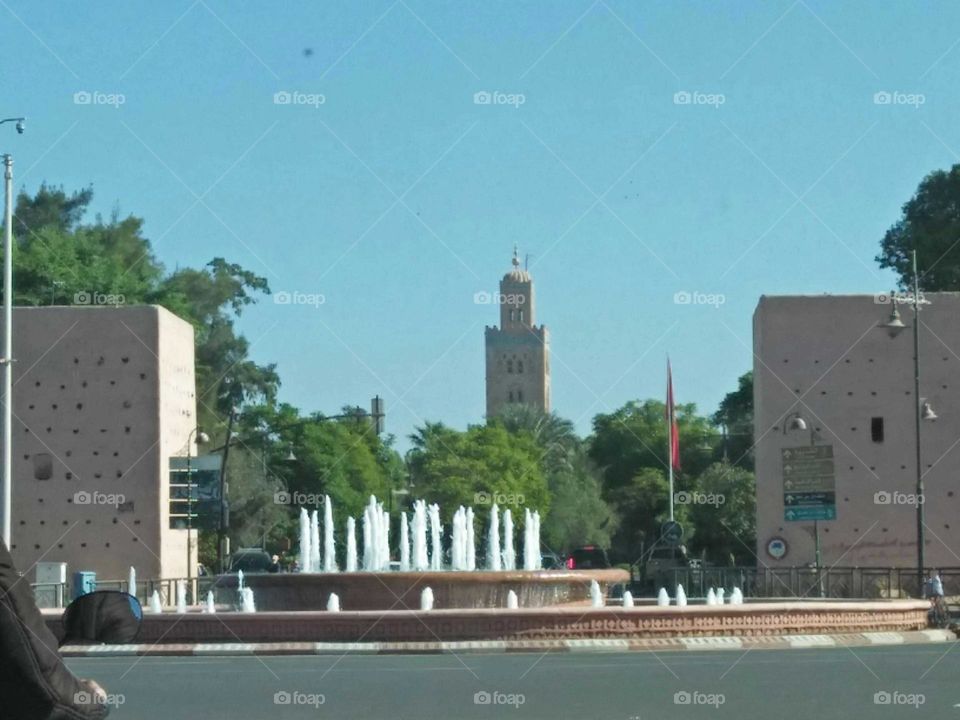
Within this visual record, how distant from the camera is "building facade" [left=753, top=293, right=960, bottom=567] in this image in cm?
4916

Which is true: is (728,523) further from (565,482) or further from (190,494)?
(190,494)

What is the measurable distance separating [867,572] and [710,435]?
54.8 meters

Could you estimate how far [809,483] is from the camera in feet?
152

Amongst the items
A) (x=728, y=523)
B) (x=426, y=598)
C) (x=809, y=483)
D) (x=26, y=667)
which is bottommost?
(x=426, y=598)

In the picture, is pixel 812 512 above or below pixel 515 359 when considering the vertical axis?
below

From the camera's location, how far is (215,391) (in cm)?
8025

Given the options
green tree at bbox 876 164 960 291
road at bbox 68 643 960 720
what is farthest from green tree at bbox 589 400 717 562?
road at bbox 68 643 960 720

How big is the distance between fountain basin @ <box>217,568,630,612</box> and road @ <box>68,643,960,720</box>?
3.11 metres

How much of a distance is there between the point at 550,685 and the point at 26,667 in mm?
16247

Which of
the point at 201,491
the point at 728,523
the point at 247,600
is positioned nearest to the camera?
the point at 247,600

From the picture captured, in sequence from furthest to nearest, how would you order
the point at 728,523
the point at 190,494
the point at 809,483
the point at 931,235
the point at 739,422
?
the point at 739,422, the point at 728,523, the point at 931,235, the point at 809,483, the point at 190,494

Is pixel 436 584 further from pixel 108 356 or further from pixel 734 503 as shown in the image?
pixel 734 503

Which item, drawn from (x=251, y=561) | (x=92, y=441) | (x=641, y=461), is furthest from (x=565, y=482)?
(x=92, y=441)

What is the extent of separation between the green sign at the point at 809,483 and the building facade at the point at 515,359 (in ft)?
468
